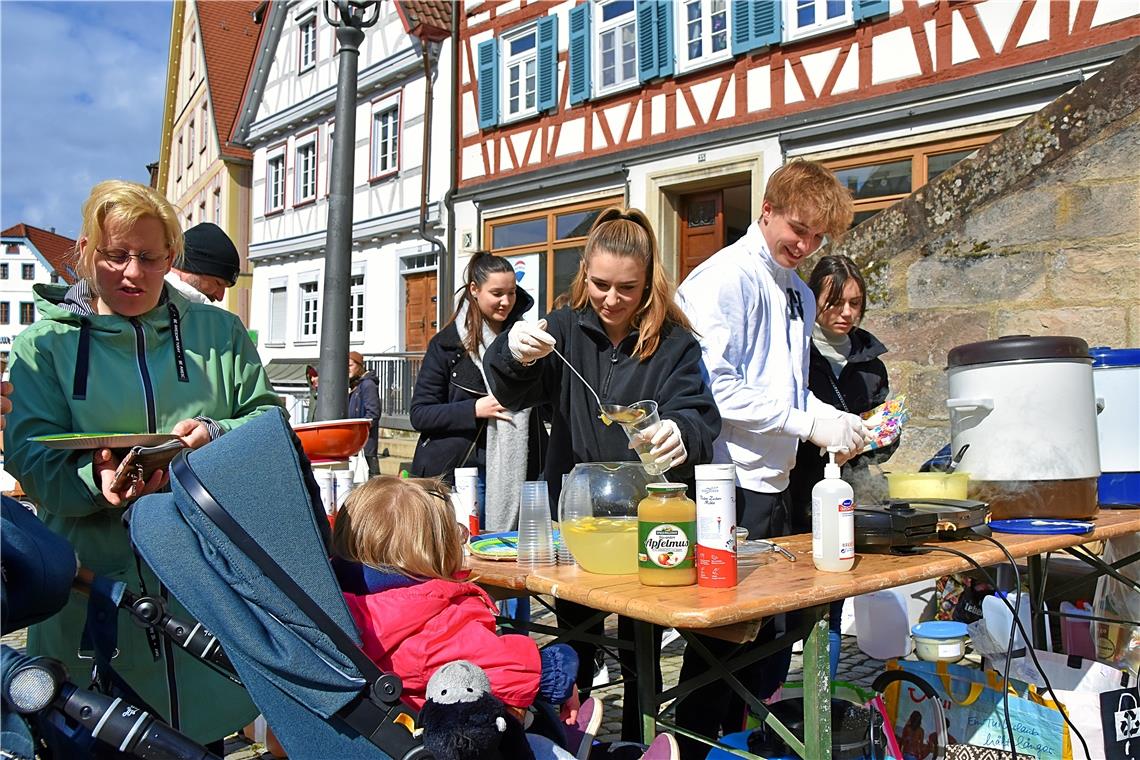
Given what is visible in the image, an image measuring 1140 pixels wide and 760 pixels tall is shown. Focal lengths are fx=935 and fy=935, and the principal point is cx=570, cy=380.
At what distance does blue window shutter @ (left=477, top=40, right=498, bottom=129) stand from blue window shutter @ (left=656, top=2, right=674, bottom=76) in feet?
11.9

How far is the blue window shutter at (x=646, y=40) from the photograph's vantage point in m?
12.7

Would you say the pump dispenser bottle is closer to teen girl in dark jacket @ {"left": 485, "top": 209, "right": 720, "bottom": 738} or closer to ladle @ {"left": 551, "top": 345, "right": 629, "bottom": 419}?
teen girl in dark jacket @ {"left": 485, "top": 209, "right": 720, "bottom": 738}

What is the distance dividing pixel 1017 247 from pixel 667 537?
4159 mm

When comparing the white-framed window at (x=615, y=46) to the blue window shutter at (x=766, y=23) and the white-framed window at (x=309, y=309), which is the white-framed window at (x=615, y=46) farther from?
the white-framed window at (x=309, y=309)

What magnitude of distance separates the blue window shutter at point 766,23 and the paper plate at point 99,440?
34.3 ft

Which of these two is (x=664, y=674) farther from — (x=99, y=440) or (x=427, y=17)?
(x=427, y=17)

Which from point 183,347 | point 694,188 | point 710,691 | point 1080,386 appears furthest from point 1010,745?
point 694,188

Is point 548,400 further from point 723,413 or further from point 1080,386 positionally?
point 1080,386

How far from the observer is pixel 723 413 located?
285 cm

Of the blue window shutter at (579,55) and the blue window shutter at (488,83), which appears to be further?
the blue window shutter at (488,83)

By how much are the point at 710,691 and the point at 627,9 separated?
12177 millimetres

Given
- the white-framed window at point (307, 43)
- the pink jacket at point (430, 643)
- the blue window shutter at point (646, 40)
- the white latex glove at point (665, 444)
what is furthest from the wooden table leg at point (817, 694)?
the white-framed window at point (307, 43)

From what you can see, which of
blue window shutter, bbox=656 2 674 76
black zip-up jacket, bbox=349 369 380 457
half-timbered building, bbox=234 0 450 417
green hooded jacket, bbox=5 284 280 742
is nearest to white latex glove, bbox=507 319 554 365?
Result: green hooded jacket, bbox=5 284 280 742

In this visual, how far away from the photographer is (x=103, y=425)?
2.33 m
